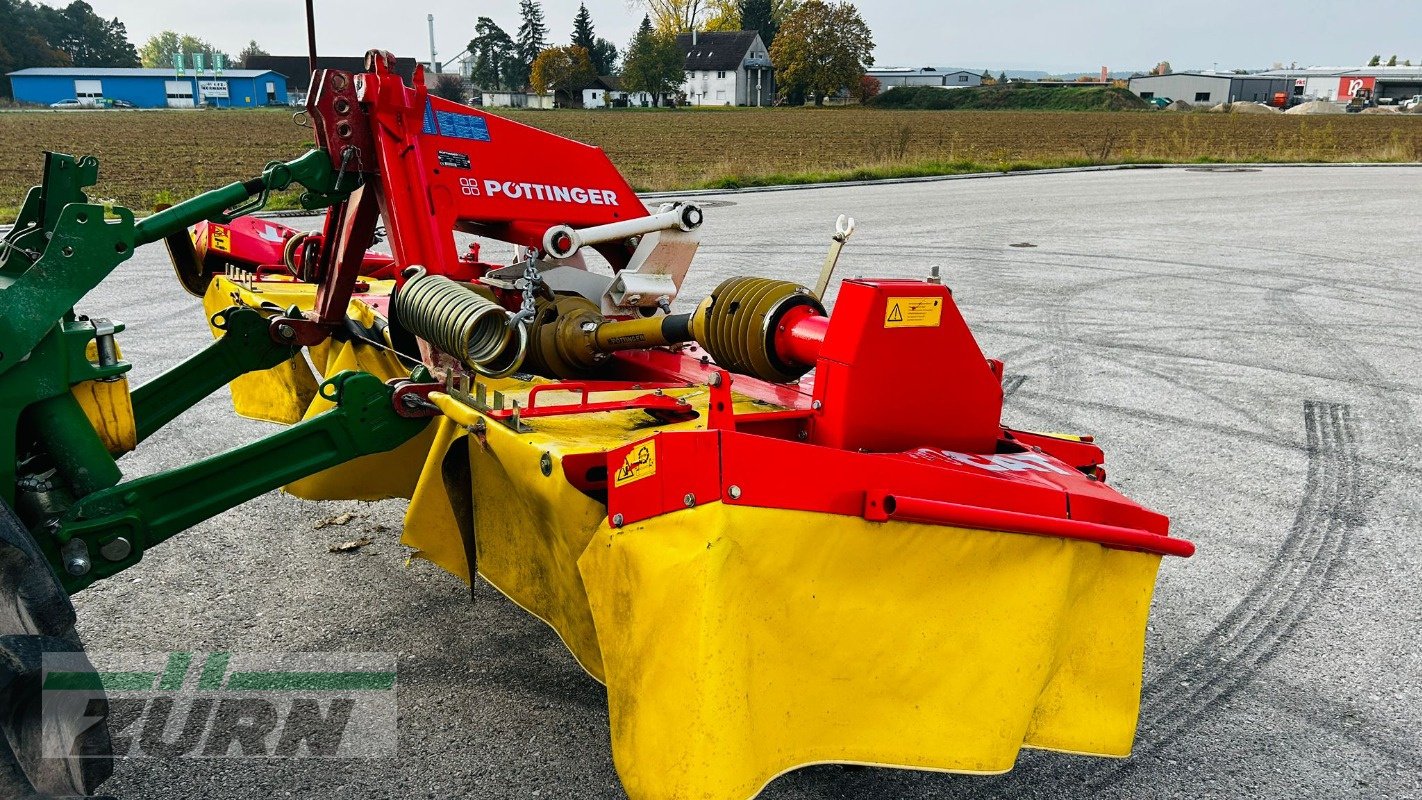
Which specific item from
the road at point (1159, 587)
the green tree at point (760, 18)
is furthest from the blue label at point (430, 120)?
the green tree at point (760, 18)

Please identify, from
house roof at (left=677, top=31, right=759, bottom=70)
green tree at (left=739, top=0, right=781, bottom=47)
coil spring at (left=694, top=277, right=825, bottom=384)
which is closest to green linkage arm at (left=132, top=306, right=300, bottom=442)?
coil spring at (left=694, top=277, right=825, bottom=384)

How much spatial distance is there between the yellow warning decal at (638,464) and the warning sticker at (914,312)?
27.6 inches

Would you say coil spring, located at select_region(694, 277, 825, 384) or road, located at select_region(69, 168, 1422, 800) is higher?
coil spring, located at select_region(694, 277, 825, 384)

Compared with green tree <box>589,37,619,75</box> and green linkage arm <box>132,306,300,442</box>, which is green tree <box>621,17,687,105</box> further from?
green linkage arm <box>132,306,300,442</box>

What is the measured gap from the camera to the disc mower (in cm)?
231

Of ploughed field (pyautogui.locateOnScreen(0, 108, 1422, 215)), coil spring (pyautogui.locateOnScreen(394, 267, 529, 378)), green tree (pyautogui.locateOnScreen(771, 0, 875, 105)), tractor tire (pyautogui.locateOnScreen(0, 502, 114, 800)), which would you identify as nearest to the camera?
tractor tire (pyautogui.locateOnScreen(0, 502, 114, 800))

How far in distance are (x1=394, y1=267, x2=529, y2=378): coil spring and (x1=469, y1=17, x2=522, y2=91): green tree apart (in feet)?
277

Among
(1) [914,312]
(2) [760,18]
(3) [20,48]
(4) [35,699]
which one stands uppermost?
(2) [760,18]

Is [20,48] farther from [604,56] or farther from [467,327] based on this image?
[467,327]

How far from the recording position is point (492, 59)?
274 ft

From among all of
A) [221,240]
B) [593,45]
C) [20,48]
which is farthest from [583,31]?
[221,240]

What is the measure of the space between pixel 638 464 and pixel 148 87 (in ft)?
339

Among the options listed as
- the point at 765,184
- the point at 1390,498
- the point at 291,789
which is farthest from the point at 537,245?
the point at 765,184

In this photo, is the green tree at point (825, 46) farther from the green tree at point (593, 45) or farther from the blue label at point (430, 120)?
the blue label at point (430, 120)
